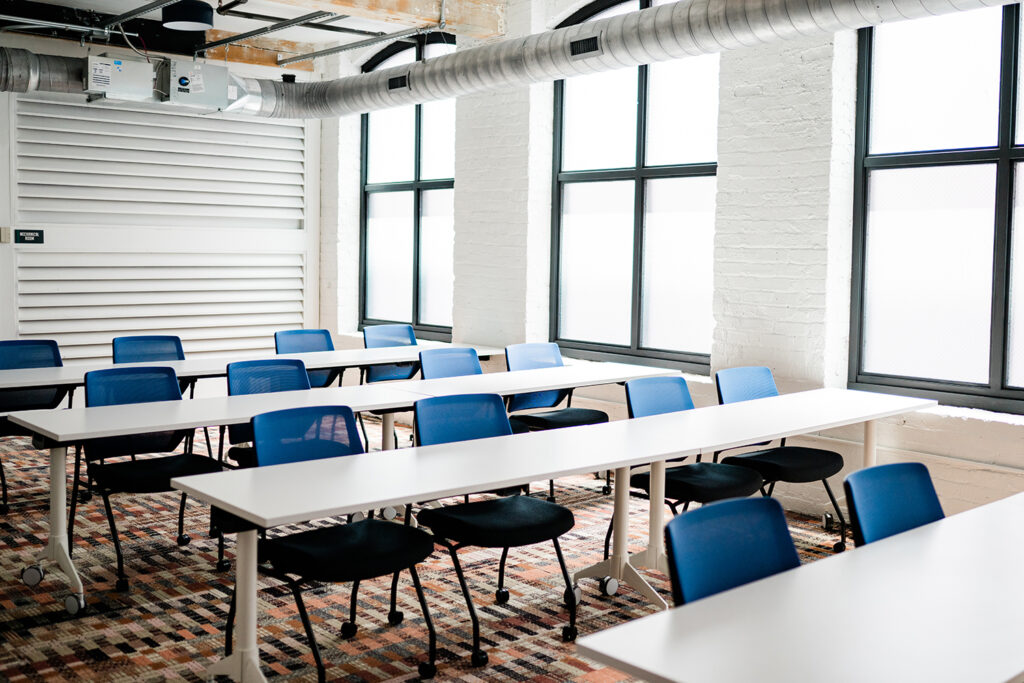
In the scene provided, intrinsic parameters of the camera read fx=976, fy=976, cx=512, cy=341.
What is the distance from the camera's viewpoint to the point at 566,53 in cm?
605

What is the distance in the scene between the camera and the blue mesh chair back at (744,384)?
221 inches

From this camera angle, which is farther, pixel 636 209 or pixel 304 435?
pixel 636 209

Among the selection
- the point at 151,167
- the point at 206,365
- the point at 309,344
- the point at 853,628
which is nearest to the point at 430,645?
the point at 853,628

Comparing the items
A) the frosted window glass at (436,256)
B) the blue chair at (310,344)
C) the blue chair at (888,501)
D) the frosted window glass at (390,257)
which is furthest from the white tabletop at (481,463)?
the frosted window glass at (390,257)

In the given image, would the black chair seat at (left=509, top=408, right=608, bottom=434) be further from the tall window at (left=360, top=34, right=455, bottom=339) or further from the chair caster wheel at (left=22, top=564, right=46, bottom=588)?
the tall window at (left=360, top=34, right=455, bottom=339)

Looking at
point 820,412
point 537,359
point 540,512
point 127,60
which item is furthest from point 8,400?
point 820,412

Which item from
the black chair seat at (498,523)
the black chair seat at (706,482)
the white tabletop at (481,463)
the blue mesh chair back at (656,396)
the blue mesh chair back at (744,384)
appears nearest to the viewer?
the white tabletop at (481,463)

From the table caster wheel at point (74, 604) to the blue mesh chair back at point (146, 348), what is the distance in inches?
115

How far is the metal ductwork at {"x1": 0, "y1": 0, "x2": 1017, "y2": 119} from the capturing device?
4.68 metres

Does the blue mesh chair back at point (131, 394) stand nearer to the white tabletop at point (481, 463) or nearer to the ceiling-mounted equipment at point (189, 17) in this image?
the white tabletop at point (481, 463)

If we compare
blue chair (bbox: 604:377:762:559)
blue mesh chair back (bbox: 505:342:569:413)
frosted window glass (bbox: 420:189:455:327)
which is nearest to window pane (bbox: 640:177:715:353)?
blue mesh chair back (bbox: 505:342:569:413)

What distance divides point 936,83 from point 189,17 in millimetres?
4836

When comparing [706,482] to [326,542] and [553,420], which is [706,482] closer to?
[553,420]

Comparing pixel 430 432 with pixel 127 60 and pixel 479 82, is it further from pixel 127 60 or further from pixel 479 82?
pixel 127 60
